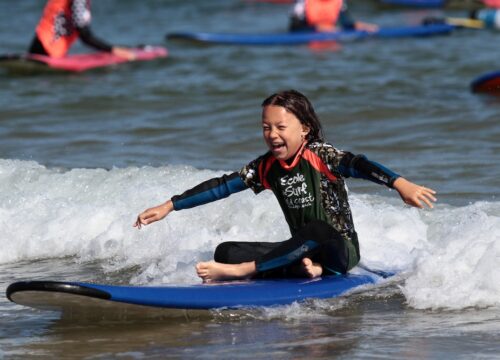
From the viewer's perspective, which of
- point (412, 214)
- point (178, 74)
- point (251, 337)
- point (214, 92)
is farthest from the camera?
point (178, 74)

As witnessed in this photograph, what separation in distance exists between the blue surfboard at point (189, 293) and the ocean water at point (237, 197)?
0.06 meters

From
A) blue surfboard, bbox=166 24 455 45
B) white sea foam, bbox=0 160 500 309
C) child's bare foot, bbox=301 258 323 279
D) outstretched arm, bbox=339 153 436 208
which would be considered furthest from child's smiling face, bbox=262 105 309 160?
blue surfboard, bbox=166 24 455 45

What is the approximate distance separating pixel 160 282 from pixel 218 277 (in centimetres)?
62

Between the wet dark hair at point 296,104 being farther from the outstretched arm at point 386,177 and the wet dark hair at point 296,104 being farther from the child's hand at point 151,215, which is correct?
the child's hand at point 151,215

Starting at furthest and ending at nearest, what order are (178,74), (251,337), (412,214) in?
(178,74), (412,214), (251,337)

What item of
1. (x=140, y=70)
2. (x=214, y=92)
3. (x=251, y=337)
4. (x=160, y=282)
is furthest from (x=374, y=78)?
(x=251, y=337)

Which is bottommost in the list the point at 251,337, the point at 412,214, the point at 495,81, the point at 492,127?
the point at 251,337

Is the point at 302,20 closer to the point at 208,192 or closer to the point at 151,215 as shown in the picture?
the point at 208,192

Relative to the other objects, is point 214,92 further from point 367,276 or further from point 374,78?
point 367,276

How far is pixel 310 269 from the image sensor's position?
4730mm

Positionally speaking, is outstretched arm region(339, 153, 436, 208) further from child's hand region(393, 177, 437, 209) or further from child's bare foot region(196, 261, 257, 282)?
child's bare foot region(196, 261, 257, 282)

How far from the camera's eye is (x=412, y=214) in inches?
239

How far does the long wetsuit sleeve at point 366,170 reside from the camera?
176 inches

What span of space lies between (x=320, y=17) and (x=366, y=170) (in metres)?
12.6
